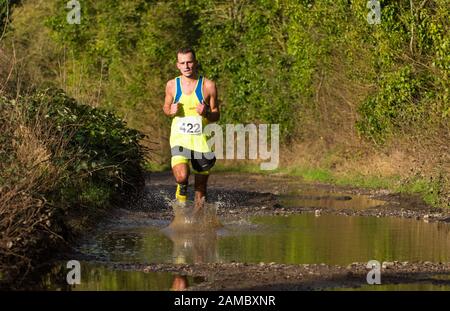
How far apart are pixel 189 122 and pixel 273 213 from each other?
3453 mm

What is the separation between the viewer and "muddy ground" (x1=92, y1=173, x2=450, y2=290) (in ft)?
36.3

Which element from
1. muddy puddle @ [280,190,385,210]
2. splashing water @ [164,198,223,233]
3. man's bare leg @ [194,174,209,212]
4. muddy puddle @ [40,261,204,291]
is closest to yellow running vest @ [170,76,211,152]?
man's bare leg @ [194,174,209,212]

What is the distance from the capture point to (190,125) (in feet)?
50.7

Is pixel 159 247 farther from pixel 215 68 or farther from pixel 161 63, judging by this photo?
pixel 161 63

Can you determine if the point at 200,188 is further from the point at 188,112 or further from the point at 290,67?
the point at 290,67

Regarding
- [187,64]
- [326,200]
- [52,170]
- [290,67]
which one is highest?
[290,67]

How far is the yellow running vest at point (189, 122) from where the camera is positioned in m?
15.3

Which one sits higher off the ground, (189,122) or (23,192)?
(189,122)

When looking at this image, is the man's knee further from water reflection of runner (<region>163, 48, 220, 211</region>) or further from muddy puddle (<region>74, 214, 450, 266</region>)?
muddy puddle (<region>74, 214, 450, 266</region>)

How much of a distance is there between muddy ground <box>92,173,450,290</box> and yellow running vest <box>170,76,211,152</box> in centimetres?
214

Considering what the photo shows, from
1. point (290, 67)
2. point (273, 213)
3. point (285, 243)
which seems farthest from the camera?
point (290, 67)

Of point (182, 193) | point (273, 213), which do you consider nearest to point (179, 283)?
point (182, 193)
